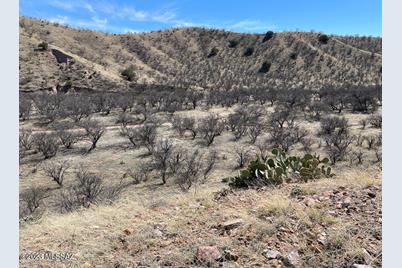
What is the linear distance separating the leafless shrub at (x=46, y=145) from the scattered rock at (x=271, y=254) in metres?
18.6

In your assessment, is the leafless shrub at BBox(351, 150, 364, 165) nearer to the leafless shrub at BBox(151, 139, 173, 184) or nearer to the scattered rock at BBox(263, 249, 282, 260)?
the leafless shrub at BBox(151, 139, 173, 184)

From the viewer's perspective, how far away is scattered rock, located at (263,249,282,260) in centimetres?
Result: 483

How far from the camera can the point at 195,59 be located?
3027 inches

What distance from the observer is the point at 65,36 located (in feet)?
230

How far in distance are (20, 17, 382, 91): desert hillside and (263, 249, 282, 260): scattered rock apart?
47.7 metres

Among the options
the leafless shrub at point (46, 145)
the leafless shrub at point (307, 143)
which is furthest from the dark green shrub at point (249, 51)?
the leafless shrub at point (46, 145)

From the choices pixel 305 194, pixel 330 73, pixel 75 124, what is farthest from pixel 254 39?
pixel 305 194

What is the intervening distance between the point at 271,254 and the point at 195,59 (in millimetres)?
73864

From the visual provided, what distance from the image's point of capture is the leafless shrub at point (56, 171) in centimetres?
1733

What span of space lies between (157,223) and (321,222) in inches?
101

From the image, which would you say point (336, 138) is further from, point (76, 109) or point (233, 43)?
point (233, 43)

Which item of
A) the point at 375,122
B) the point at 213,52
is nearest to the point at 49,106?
the point at 375,122

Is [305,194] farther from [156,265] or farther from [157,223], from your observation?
[156,265]

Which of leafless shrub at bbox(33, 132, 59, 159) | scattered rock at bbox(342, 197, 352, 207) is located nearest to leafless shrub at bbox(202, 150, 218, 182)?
leafless shrub at bbox(33, 132, 59, 159)
